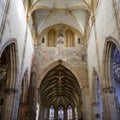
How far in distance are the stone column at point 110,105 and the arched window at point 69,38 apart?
8.85m

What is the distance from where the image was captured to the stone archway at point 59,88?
16844mm

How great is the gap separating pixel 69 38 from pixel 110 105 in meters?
10.4

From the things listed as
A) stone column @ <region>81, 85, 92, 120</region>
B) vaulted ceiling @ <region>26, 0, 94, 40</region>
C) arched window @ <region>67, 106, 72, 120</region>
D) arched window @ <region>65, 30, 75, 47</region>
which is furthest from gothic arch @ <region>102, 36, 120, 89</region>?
arched window @ <region>67, 106, 72, 120</region>

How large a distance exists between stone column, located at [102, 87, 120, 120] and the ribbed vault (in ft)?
25.8

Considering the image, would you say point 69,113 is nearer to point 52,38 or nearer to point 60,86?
point 60,86

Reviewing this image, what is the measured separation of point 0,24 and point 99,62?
6546 mm

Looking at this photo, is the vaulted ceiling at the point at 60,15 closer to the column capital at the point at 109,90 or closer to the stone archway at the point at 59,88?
the stone archway at the point at 59,88

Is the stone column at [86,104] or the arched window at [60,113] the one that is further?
the arched window at [60,113]

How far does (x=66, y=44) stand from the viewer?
58.2 ft

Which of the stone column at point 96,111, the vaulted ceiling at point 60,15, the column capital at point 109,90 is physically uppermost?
the vaulted ceiling at point 60,15

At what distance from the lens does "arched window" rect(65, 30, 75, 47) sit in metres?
17.8

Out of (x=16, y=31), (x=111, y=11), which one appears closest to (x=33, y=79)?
(x=16, y=31)

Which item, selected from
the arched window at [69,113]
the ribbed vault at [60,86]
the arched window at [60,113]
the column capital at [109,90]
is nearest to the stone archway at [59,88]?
the ribbed vault at [60,86]

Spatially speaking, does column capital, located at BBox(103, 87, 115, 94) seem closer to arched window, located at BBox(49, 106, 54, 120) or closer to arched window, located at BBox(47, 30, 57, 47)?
arched window, located at BBox(47, 30, 57, 47)
